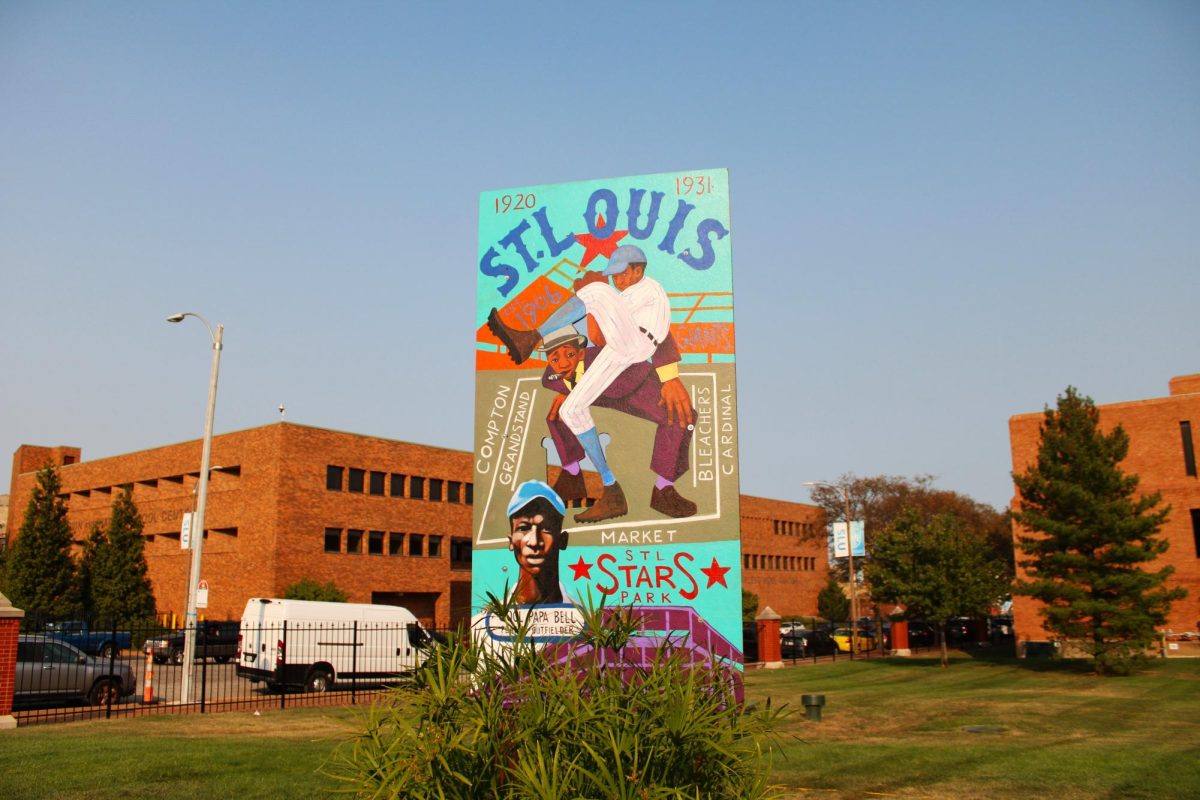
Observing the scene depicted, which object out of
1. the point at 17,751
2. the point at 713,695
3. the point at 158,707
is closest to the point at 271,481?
the point at 158,707

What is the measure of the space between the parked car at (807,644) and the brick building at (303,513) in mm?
19390

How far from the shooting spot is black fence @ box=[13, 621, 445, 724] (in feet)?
68.3

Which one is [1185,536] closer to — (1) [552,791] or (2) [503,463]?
(2) [503,463]

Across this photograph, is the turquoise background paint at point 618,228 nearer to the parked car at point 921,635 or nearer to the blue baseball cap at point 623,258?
the blue baseball cap at point 623,258

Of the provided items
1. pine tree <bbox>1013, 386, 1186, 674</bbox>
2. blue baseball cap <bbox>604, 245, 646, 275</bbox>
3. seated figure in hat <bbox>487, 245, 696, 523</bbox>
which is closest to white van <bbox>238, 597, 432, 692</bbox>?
seated figure in hat <bbox>487, 245, 696, 523</bbox>

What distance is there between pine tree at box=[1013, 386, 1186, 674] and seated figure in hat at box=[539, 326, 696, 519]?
949 inches

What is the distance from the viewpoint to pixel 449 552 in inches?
→ 2211

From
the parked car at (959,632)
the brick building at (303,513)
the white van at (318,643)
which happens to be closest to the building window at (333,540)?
the brick building at (303,513)

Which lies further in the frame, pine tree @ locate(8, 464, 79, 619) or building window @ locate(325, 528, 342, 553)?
pine tree @ locate(8, 464, 79, 619)

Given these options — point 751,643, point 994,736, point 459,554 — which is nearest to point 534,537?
point 994,736

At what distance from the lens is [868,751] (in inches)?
619

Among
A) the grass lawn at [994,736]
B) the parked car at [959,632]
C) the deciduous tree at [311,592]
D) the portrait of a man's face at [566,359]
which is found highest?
the portrait of a man's face at [566,359]

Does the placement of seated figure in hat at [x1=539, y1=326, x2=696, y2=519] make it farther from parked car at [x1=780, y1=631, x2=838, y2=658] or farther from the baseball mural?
parked car at [x1=780, y1=631, x2=838, y2=658]

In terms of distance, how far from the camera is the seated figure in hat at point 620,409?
13.5 metres
